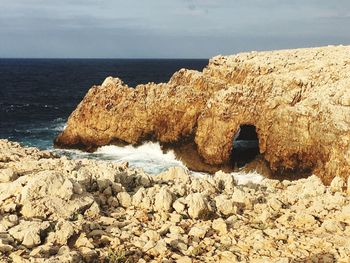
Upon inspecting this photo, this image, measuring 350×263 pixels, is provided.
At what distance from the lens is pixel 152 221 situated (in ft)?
34.0

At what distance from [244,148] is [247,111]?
6437 mm

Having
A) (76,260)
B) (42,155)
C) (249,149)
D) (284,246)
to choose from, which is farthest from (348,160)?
(76,260)

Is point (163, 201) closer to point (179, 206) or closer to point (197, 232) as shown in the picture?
point (179, 206)

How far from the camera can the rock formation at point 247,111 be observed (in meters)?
29.9

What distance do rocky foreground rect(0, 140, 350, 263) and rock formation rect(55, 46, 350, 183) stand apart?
17968mm

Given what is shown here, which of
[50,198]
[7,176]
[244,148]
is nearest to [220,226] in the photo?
[50,198]

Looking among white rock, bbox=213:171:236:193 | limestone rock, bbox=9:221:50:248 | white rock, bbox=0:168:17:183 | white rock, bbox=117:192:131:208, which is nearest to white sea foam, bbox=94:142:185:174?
white rock, bbox=213:171:236:193

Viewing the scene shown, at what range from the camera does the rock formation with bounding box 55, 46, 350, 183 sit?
2989 centimetres

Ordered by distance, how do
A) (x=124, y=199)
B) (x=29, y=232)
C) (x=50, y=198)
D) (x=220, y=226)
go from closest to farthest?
(x=29, y=232) → (x=50, y=198) → (x=220, y=226) → (x=124, y=199)

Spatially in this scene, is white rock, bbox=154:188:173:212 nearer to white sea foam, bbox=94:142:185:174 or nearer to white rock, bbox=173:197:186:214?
white rock, bbox=173:197:186:214

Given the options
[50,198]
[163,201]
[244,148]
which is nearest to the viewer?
[50,198]

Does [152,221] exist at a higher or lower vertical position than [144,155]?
higher

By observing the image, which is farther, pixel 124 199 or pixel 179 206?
pixel 124 199

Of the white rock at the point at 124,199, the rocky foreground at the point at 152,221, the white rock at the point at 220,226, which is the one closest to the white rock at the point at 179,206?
the rocky foreground at the point at 152,221
